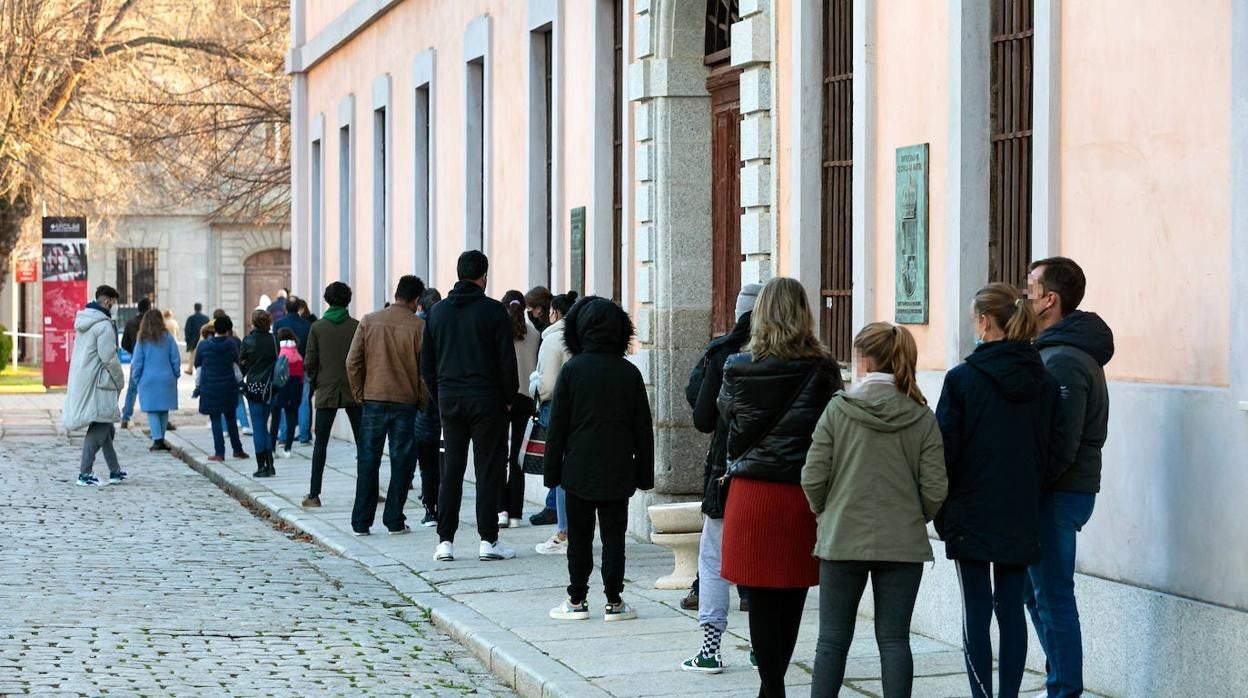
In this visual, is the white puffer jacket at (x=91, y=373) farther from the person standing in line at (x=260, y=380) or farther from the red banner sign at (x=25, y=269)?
the red banner sign at (x=25, y=269)

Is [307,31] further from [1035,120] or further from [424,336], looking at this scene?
[1035,120]

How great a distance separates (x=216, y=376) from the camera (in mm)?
20516

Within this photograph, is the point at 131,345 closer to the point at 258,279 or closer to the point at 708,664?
the point at 708,664

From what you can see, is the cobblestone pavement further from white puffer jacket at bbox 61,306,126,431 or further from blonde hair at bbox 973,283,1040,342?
blonde hair at bbox 973,283,1040,342

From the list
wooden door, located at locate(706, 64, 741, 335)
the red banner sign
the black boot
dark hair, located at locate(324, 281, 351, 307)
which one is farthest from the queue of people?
the red banner sign

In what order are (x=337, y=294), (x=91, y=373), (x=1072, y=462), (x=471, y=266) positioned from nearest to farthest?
(x=1072, y=462) → (x=471, y=266) → (x=337, y=294) → (x=91, y=373)

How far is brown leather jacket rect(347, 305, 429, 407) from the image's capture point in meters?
13.6

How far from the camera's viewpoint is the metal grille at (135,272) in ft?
205

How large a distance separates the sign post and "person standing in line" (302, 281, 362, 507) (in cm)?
2183

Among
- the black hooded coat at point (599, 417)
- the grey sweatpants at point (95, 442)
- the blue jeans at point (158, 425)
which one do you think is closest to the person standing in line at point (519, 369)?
the black hooded coat at point (599, 417)

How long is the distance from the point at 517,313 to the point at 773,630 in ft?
22.0

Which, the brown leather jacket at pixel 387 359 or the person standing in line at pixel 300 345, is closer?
the brown leather jacket at pixel 387 359

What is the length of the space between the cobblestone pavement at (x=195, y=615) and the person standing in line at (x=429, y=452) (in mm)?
989

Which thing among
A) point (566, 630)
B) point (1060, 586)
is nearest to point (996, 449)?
point (1060, 586)
